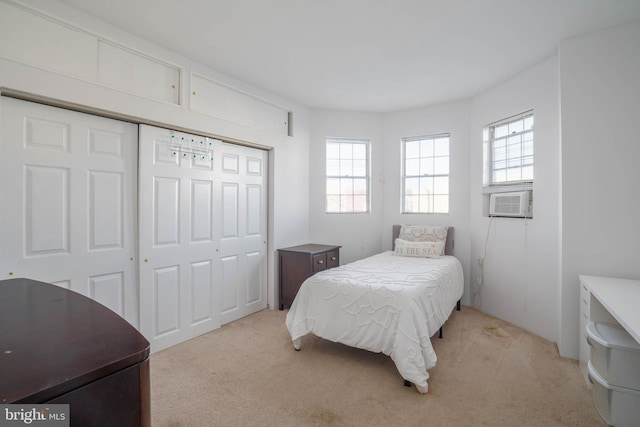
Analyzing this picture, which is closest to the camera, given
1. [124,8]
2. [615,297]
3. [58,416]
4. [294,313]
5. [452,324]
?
[58,416]

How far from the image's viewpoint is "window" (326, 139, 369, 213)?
470 cm

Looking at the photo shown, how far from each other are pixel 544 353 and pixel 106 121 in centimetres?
412

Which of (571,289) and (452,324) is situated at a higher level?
(571,289)

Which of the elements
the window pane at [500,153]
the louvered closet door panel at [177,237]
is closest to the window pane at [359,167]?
the window pane at [500,153]

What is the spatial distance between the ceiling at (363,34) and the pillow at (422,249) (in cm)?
191

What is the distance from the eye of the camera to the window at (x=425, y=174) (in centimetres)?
446

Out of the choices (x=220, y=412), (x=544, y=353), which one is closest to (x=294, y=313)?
(x=220, y=412)

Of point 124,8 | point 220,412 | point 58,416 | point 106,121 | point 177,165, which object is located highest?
point 124,8

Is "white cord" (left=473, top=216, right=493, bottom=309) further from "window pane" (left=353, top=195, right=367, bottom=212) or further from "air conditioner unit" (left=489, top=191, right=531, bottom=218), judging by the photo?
A: "window pane" (left=353, top=195, right=367, bottom=212)

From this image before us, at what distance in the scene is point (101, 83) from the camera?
94.5 inches

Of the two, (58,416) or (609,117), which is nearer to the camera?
(58,416)

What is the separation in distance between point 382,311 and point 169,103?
2542mm

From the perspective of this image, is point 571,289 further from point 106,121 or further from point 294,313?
point 106,121

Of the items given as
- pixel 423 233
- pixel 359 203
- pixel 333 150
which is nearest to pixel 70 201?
pixel 333 150
